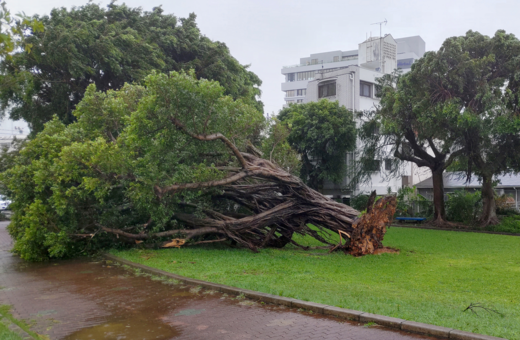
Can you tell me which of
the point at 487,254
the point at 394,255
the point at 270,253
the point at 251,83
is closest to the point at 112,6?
the point at 251,83

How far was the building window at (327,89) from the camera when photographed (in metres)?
33.9

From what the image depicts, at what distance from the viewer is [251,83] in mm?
28844

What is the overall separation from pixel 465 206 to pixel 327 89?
45.8ft

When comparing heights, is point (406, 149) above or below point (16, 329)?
above

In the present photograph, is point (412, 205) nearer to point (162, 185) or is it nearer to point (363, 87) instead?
point (363, 87)

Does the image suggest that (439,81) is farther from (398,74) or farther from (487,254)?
(487,254)

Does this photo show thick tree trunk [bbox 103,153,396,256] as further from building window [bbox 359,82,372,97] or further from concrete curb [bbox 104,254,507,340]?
building window [bbox 359,82,372,97]

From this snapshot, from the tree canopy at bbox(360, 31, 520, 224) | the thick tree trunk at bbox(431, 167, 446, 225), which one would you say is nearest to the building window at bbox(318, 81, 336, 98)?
the tree canopy at bbox(360, 31, 520, 224)

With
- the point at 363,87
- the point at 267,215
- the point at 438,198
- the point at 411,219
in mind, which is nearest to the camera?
the point at 267,215

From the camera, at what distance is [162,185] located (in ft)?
42.2

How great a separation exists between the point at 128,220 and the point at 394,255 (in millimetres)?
8531

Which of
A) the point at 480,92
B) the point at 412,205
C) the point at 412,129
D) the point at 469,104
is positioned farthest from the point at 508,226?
the point at 480,92

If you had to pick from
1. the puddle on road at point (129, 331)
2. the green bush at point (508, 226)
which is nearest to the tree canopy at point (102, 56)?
the puddle on road at point (129, 331)

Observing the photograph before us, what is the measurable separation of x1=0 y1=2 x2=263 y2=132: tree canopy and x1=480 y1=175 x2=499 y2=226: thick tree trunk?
13.6 meters
